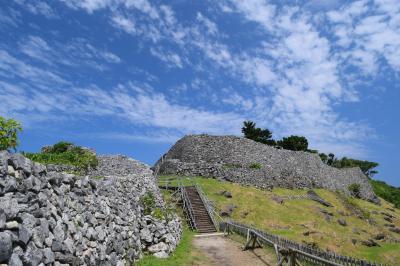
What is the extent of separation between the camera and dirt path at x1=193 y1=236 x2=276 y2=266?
1869 cm

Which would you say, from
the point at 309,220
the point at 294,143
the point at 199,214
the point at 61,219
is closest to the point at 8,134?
the point at 61,219

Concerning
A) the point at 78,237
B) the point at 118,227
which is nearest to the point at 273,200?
the point at 118,227

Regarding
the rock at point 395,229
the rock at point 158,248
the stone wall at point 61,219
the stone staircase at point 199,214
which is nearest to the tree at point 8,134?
the stone wall at point 61,219

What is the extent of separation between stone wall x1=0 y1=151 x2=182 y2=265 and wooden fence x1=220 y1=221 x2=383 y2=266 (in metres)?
6.61

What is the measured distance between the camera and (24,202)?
8.33 meters

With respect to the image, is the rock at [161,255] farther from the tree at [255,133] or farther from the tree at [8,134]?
the tree at [255,133]

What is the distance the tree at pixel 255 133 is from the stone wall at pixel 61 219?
63669 millimetres

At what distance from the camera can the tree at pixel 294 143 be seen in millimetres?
84125

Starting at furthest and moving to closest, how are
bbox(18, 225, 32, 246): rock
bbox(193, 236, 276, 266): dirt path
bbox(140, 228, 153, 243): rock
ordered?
bbox(193, 236, 276, 266): dirt path < bbox(140, 228, 153, 243): rock < bbox(18, 225, 32, 246): rock

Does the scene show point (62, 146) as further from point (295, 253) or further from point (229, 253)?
point (295, 253)

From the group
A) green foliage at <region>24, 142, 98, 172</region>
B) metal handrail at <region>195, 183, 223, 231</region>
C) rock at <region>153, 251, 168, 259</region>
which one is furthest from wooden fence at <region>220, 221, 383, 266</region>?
green foliage at <region>24, 142, 98, 172</region>

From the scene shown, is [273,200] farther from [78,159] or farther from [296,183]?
[78,159]

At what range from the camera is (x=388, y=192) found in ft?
274

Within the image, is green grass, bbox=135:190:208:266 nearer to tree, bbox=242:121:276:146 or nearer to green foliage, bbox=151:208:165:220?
green foliage, bbox=151:208:165:220
